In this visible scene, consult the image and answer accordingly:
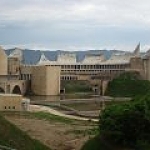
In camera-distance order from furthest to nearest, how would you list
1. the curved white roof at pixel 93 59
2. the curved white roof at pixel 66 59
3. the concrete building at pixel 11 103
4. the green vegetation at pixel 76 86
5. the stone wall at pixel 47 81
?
the curved white roof at pixel 66 59
the curved white roof at pixel 93 59
the green vegetation at pixel 76 86
the stone wall at pixel 47 81
the concrete building at pixel 11 103

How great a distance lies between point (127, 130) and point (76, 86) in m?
55.5

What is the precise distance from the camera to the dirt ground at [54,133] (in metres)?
22.9

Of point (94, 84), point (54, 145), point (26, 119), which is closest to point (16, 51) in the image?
point (94, 84)

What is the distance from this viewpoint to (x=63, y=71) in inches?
3354

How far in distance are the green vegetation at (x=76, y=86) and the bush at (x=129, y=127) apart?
53853 millimetres

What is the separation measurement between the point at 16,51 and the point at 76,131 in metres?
70.2

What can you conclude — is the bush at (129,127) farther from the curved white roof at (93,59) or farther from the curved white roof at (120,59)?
the curved white roof at (93,59)

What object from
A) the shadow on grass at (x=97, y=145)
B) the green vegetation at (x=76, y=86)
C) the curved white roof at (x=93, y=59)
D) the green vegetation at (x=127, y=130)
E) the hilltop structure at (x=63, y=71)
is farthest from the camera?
the curved white roof at (x=93, y=59)

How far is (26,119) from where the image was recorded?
99.5 feet

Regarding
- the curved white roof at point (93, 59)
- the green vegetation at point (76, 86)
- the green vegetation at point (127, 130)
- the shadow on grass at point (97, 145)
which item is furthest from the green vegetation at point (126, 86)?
the green vegetation at point (127, 130)

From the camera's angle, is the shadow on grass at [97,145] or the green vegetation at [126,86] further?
the green vegetation at [126,86]

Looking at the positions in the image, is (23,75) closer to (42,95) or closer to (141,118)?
(42,95)

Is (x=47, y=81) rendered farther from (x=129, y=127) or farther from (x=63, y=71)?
(x=129, y=127)

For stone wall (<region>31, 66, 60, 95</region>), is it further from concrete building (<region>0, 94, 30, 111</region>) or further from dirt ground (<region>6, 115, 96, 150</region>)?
dirt ground (<region>6, 115, 96, 150</region>)
